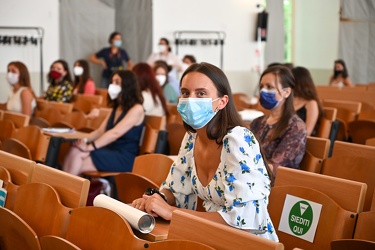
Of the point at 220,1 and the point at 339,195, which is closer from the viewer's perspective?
the point at 339,195

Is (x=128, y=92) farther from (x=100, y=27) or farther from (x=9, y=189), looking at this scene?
(x=100, y=27)

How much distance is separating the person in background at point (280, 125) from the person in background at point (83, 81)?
5.66 metres

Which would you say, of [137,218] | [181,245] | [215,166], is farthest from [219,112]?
[181,245]

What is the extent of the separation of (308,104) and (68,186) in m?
3.27

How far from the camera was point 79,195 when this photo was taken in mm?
3066

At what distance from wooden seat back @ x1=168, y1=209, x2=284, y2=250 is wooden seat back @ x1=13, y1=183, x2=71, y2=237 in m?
0.73

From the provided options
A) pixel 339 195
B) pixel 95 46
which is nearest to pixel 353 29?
pixel 95 46

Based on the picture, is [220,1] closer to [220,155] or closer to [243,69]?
[243,69]

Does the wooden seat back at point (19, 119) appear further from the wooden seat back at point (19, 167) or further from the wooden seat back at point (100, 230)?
the wooden seat back at point (100, 230)

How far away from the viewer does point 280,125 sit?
4.60 metres

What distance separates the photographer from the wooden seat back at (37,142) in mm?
5609

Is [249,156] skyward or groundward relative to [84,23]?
groundward

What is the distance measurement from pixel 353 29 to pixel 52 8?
6.31m

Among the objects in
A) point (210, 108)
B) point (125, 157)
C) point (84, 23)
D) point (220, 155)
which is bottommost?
point (125, 157)
